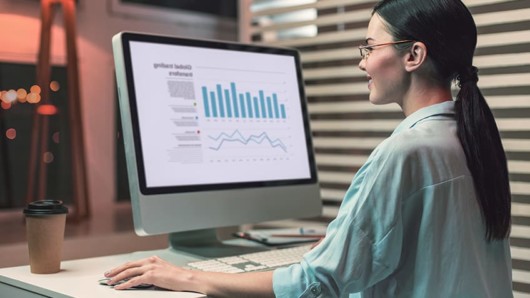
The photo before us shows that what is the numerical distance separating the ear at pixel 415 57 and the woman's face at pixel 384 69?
0.6 inches

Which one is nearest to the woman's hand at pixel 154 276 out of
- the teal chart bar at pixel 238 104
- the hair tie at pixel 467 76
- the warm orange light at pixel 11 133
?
the teal chart bar at pixel 238 104

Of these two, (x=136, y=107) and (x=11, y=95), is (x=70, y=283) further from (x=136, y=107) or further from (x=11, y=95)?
(x=11, y=95)

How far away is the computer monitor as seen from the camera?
4.86 feet

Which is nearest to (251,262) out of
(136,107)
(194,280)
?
(194,280)

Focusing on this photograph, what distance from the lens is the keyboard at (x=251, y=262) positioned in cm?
140

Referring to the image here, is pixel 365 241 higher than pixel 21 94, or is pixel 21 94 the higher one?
pixel 21 94

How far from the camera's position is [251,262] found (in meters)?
1.47

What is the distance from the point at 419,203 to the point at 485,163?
0.46ft

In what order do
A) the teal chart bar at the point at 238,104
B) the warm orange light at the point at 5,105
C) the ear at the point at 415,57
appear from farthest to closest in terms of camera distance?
1. the warm orange light at the point at 5,105
2. the teal chart bar at the point at 238,104
3. the ear at the point at 415,57

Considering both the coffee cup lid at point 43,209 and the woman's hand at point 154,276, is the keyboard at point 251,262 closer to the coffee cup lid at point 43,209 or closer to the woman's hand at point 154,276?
the woman's hand at point 154,276

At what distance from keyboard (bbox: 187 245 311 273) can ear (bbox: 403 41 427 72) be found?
49cm

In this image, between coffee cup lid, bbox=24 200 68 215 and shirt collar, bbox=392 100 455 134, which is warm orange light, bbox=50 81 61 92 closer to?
coffee cup lid, bbox=24 200 68 215

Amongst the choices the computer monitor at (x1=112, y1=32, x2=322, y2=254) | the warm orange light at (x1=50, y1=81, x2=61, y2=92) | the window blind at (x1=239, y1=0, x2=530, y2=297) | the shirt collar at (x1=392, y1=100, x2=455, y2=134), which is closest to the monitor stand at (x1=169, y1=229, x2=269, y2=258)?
the computer monitor at (x1=112, y1=32, x2=322, y2=254)

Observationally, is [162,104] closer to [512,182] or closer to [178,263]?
[178,263]
